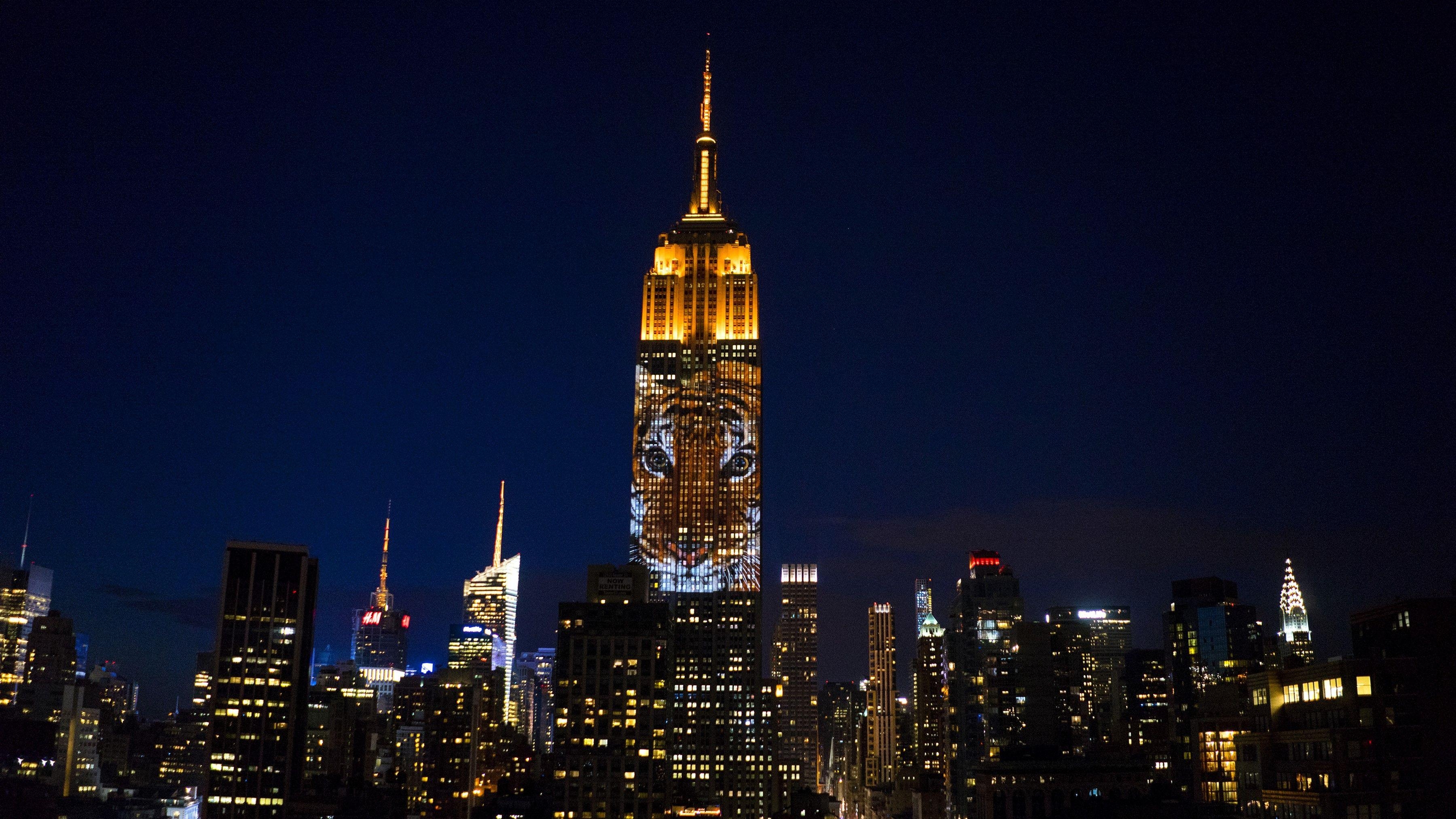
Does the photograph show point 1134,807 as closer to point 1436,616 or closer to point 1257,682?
point 1257,682

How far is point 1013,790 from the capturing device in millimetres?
196500

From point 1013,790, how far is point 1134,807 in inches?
1962

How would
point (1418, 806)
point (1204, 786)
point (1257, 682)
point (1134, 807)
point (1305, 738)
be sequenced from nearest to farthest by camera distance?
point (1418, 806)
point (1305, 738)
point (1257, 682)
point (1134, 807)
point (1204, 786)

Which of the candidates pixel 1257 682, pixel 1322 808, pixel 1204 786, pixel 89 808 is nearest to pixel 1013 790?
pixel 1204 786

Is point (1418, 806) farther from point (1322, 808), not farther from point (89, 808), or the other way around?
point (89, 808)

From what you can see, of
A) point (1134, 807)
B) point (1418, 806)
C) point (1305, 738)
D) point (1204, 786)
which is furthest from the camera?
point (1204, 786)

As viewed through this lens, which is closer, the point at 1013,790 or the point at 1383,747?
the point at 1383,747

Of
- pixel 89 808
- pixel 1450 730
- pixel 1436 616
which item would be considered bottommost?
pixel 89 808

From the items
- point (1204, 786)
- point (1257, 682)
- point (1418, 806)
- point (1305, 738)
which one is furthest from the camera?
point (1204, 786)

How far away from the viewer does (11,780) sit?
196m

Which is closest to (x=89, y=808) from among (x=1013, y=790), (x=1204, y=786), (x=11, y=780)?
(x=11, y=780)

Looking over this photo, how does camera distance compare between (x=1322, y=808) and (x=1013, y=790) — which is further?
(x=1013, y=790)

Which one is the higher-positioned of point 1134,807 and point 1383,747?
point 1383,747

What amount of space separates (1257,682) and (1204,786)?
92232mm
